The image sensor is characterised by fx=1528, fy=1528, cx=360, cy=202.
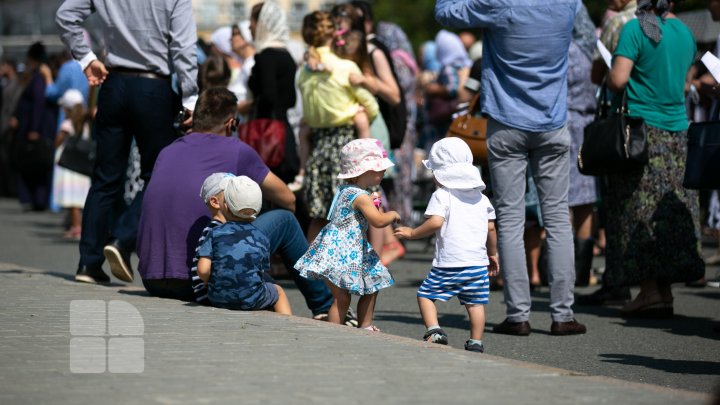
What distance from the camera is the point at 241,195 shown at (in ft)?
26.4

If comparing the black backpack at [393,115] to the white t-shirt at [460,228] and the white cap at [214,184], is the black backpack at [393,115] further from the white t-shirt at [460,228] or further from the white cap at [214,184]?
the white t-shirt at [460,228]

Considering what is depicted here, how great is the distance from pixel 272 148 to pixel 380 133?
1.29 meters

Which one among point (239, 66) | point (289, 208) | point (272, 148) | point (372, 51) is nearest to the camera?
point (289, 208)

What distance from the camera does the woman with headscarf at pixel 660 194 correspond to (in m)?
9.65

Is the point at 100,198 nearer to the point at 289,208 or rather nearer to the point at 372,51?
the point at 289,208

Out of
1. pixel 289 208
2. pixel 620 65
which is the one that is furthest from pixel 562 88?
pixel 289 208

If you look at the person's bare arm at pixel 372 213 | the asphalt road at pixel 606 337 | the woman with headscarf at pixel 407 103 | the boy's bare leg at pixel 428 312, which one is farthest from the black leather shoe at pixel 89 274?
the woman with headscarf at pixel 407 103

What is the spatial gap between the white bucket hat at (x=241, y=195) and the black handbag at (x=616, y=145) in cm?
255

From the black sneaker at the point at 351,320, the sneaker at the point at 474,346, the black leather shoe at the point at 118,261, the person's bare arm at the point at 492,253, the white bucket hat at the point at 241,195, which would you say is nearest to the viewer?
the sneaker at the point at 474,346

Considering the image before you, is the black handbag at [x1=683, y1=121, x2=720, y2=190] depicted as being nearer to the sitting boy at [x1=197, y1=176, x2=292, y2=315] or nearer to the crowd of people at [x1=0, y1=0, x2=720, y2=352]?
the crowd of people at [x1=0, y1=0, x2=720, y2=352]

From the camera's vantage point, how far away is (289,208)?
8.84 meters

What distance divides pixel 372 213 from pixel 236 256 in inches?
29.3

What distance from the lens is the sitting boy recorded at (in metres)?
7.97

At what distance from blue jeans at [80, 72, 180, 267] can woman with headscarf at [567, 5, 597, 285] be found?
130 inches
